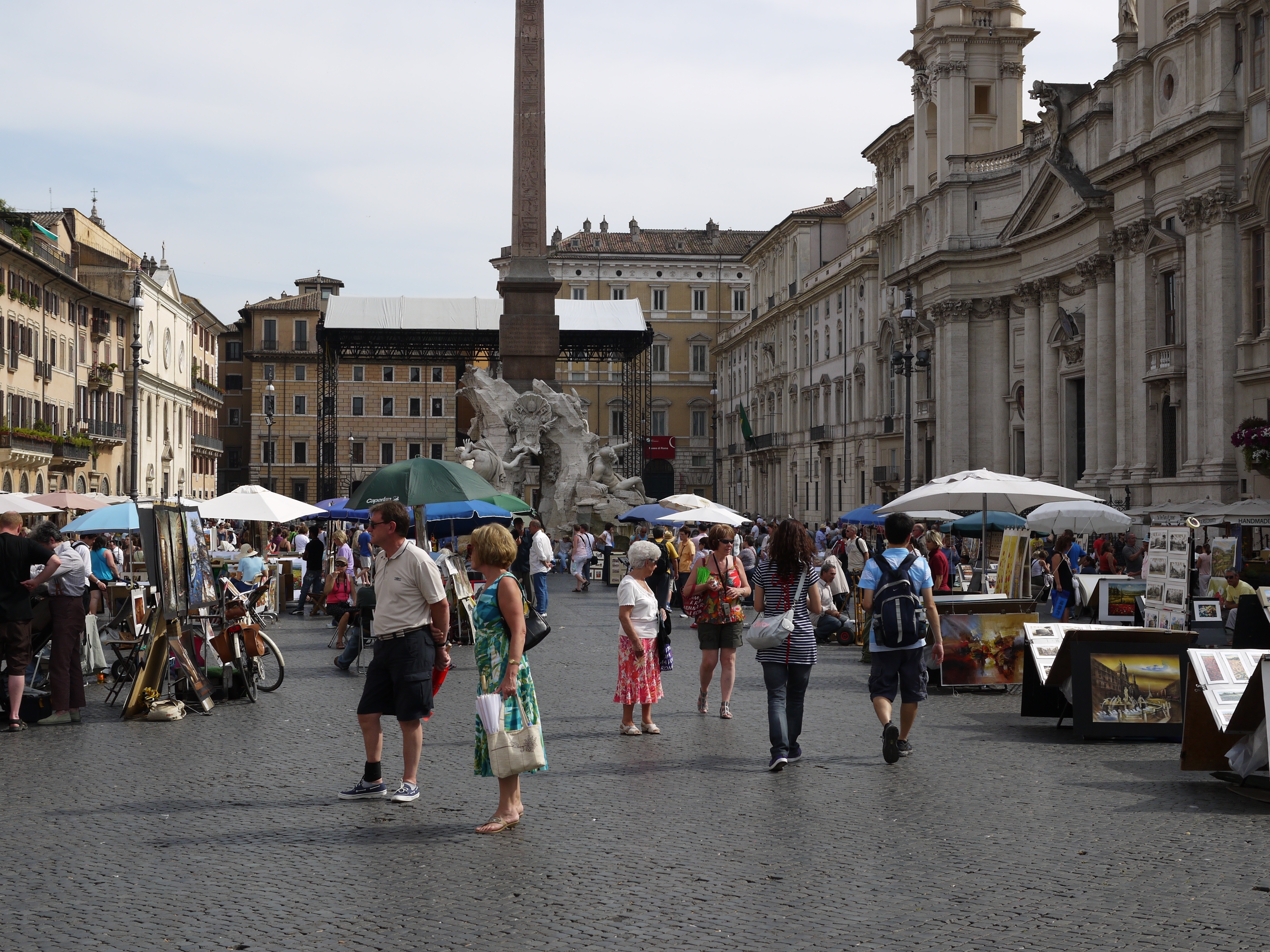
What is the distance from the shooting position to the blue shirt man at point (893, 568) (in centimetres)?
869

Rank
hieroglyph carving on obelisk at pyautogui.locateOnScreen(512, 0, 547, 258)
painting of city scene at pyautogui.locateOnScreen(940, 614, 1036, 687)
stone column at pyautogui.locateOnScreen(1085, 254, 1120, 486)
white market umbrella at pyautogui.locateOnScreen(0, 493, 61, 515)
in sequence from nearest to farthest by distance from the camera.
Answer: painting of city scene at pyautogui.locateOnScreen(940, 614, 1036, 687) < white market umbrella at pyautogui.locateOnScreen(0, 493, 61, 515) < hieroglyph carving on obelisk at pyautogui.locateOnScreen(512, 0, 547, 258) < stone column at pyautogui.locateOnScreen(1085, 254, 1120, 486)

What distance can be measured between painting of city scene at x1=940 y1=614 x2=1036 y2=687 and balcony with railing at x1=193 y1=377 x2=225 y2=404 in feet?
222

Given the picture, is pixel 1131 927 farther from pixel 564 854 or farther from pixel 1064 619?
pixel 1064 619

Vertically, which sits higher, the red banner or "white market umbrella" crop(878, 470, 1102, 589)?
the red banner

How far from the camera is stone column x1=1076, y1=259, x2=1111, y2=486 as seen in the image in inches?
1492

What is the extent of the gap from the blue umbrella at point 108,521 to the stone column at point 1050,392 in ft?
93.4

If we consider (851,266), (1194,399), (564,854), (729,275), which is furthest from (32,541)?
(729,275)

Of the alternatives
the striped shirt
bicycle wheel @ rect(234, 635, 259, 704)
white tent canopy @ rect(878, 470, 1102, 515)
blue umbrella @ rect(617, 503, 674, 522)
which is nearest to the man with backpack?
the striped shirt

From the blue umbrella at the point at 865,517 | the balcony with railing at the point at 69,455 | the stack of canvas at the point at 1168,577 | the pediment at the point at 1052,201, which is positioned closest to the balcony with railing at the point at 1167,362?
the pediment at the point at 1052,201

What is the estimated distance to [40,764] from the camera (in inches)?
339

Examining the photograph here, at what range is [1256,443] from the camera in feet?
84.9

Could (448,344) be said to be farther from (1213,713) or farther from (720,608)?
(1213,713)

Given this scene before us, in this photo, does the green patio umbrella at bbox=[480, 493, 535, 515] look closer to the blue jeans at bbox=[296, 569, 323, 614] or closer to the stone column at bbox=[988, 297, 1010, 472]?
the blue jeans at bbox=[296, 569, 323, 614]

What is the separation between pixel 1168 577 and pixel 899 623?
22.4 ft
